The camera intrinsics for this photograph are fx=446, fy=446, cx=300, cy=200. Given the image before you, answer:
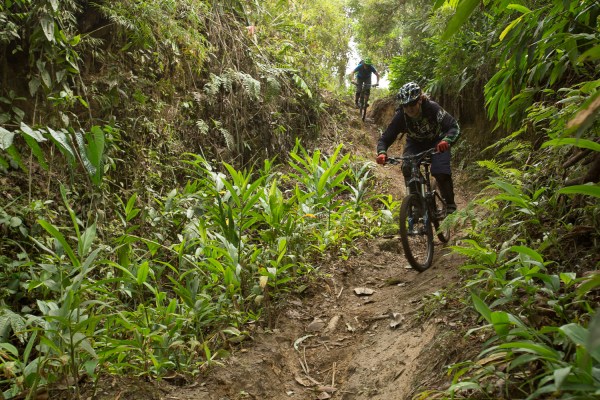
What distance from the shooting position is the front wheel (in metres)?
4.97

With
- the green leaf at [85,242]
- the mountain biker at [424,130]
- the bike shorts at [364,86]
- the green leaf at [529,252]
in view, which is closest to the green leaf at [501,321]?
the green leaf at [529,252]

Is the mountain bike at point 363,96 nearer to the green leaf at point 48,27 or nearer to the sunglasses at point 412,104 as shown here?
the sunglasses at point 412,104

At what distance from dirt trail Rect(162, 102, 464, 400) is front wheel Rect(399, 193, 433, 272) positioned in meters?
0.15

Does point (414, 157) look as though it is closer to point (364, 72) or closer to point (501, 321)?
point (501, 321)

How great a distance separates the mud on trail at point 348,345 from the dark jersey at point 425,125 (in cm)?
155

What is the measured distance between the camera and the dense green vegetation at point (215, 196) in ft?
7.06

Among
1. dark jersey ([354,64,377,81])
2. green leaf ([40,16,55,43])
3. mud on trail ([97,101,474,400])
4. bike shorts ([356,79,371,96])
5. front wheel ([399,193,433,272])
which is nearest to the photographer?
mud on trail ([97,101,474,400])

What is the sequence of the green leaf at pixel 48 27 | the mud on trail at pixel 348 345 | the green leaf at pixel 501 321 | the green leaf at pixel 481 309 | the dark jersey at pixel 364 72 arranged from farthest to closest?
1. the dark jersey at pixel 364 72
2. the green leaf at pixel 48 27
3. the mud on trail at pixel 348 345
4. the green leaf at pixel 481 309
5. the green leaf at pixel 501 321

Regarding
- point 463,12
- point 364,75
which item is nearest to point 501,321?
point 463,12

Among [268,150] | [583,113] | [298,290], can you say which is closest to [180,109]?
[268,150]

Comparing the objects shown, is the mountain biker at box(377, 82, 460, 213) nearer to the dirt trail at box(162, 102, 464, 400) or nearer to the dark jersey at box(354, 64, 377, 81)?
the dirt trail at box(162, 102, 464, 400)

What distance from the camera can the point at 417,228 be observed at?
5.10 meters

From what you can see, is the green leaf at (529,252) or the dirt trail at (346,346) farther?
the dirt trail at (346,346)

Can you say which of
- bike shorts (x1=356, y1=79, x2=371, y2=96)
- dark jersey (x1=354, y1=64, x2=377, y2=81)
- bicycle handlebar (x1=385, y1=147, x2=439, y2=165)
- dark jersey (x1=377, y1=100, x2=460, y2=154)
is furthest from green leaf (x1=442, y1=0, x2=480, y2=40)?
dark jersey (x1=354, y1=64, x2=377, y2=81)
